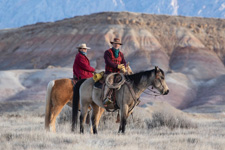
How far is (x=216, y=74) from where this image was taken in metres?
64.8

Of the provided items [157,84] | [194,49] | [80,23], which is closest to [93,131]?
[157,84]

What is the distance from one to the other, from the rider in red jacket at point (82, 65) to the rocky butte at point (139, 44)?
157 feet

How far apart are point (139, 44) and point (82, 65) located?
62557 millimetres

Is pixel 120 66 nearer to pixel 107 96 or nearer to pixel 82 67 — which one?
pixel 107 96

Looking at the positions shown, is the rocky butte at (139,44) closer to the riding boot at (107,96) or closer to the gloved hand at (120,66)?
the gloved hand at (120,66)

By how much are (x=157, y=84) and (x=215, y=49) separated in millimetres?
67855

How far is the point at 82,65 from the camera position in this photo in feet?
39.4

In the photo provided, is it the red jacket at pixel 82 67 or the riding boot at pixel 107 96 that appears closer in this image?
the riding boot at pixel 107 96

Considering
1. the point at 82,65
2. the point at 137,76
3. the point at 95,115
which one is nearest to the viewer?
the point at 137,76

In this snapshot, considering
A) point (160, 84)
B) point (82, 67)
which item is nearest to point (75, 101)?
point (82, 67)

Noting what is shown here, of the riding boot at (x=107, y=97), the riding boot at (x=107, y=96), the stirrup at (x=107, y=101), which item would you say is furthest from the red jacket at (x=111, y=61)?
the stirrup at (x=107, y=101)

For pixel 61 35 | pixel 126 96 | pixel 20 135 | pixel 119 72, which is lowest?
pixel 20 135

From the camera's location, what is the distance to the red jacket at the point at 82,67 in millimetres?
12000

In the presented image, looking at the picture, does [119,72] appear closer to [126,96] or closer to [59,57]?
[126,96]
